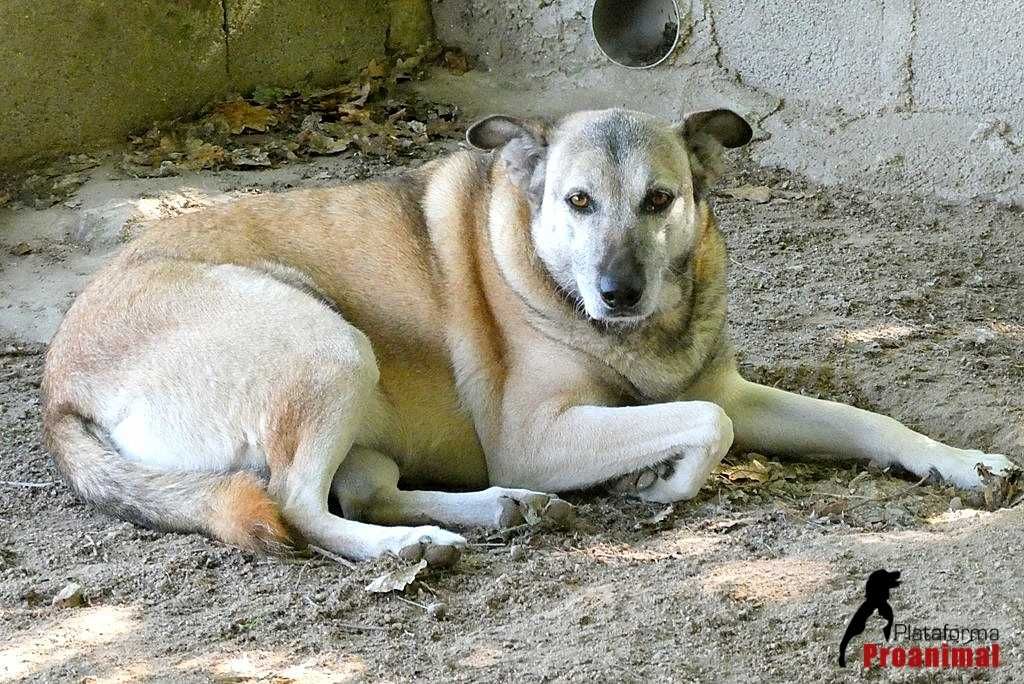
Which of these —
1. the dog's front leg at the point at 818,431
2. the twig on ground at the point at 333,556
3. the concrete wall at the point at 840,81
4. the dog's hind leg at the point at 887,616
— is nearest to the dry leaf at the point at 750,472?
the dog's front leg at the point at 818,431

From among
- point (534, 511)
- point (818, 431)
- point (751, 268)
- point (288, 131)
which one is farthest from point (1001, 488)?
point (288, 131)

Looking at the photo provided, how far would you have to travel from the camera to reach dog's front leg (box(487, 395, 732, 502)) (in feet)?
12.5

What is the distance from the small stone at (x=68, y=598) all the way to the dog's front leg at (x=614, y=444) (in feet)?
4.44

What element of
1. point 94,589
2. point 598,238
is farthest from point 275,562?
point 598,238

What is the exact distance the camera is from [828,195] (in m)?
6.77

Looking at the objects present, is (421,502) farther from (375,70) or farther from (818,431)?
(375,70)

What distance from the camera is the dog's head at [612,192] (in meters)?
3.82

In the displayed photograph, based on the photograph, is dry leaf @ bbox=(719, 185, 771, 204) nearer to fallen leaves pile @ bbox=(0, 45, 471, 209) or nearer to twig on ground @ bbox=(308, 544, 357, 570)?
fallen leaves pile @ bbox=(0, 45, 471, 209)

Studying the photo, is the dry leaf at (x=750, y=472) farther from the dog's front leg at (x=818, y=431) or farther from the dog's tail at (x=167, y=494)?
the dog's tail at (x=167, y=494)

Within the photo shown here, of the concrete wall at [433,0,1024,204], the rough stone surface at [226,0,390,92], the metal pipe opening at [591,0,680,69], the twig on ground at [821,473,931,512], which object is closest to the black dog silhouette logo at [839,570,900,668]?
the twig on ground at [821,473,931,512]

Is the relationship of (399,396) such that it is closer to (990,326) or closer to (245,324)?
(245,324)

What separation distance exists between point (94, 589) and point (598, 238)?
5.76 feet

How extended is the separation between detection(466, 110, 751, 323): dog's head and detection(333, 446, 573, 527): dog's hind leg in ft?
2.01

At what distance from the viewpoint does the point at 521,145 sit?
4.12m
